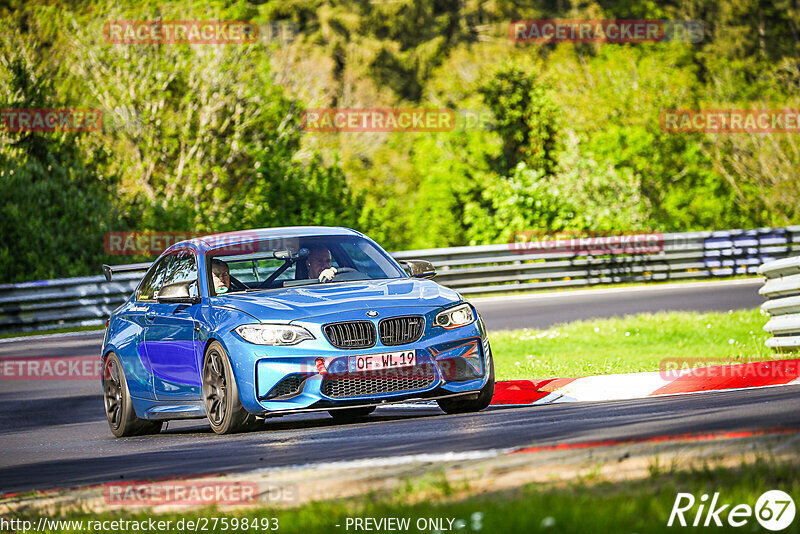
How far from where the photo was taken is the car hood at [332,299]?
32.2 ft

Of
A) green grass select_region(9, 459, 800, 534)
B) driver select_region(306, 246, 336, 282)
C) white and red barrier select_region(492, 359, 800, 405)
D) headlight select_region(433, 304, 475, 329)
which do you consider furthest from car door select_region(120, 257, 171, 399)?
green grass select_region(9, 459, 800, 534)

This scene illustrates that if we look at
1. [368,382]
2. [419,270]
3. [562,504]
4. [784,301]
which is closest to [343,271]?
[419,270]

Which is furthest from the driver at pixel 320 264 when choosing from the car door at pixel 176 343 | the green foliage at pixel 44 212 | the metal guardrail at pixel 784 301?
the green foliage at pixel 44 212

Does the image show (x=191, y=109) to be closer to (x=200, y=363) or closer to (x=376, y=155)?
(x=376, y=155)

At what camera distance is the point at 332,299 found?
395 inches

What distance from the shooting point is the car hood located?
9828mm

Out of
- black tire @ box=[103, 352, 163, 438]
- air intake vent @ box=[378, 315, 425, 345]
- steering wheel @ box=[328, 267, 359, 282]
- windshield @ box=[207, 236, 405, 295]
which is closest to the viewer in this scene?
air intake vent @ box=[378, 315, 425, 345]

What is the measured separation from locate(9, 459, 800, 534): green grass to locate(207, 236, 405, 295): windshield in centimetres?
496

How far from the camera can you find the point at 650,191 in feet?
167

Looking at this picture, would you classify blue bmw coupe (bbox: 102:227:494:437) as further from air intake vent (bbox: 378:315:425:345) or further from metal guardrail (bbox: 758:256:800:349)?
metal guardrail (bbox: 758:256:800:349)

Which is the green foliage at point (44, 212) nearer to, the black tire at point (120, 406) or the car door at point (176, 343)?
the black tire at point (120, 406)

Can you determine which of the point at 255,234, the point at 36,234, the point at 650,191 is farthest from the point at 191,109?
the point at 255,234

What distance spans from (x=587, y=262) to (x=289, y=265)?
736 inches

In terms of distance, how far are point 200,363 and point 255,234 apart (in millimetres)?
1523
